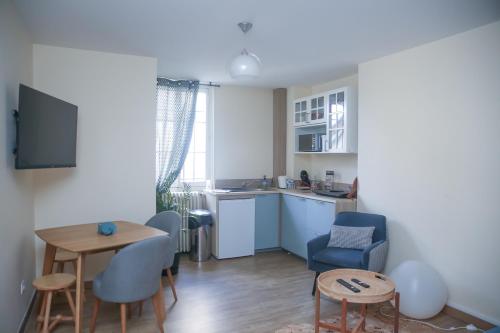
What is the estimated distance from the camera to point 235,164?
5.54 metres

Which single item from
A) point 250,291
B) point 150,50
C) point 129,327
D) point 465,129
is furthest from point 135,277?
point 465,129

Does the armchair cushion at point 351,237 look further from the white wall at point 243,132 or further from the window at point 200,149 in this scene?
the window at point 200,149

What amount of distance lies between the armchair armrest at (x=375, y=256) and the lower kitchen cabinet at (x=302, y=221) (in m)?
0.70

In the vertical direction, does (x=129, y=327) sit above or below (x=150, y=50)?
below

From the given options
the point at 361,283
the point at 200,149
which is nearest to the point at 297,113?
the point at 200,149

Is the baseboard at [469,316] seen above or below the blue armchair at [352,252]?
below

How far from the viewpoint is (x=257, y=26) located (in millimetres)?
2918

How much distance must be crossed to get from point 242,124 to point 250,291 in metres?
2.68

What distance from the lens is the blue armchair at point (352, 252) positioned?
132 inches

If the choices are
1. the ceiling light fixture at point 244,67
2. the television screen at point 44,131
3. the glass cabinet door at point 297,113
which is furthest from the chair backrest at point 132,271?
the glass cabinet door at point 297,113

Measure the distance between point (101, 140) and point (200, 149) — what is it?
185 cm

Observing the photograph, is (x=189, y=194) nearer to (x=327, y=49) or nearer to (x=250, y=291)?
(x=250, y=291)

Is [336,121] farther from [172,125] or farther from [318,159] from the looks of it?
[172,125]

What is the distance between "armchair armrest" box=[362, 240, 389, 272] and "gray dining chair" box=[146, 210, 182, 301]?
1792 millimetres
